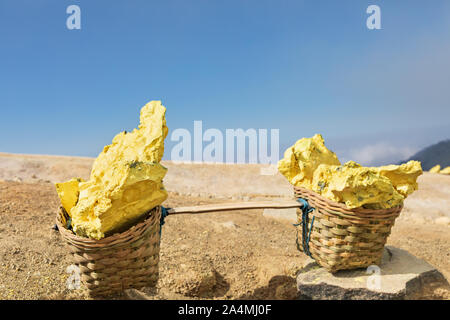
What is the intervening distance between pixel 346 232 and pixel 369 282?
2.18ft

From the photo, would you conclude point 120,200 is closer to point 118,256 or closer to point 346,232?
point 118,256

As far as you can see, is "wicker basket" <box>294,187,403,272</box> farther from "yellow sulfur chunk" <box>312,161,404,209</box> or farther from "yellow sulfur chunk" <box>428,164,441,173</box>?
"yellow sulfur chunk" <box>428,164,441,173</box>

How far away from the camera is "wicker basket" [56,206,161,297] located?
9.68 ft

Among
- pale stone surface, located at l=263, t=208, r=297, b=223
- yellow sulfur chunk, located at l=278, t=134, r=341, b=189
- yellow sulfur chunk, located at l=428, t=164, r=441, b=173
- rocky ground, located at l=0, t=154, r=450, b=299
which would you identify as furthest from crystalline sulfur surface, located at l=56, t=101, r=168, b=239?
yellow sulfur chunk, located at l=428, t=164, r=441, b=173

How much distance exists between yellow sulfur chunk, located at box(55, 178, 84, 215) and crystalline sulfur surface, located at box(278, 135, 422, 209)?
219cm

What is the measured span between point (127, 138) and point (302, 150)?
1.91 m

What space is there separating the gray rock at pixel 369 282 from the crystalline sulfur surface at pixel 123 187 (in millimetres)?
1940

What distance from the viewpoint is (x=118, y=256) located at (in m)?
3.06

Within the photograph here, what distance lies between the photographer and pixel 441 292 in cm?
404

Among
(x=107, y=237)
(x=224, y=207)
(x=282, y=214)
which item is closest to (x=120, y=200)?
(x=107, y=237)

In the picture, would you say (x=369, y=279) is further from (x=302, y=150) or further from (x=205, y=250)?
(x=205, y=250)

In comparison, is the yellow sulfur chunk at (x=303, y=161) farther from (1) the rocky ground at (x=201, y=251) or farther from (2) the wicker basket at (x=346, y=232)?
(1) the rocky ground at (x=201, y=251)

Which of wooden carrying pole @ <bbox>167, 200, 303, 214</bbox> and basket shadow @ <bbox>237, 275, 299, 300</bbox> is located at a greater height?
wooden carrying pole @ <bbox>167, 200, 303, 214</bbox>

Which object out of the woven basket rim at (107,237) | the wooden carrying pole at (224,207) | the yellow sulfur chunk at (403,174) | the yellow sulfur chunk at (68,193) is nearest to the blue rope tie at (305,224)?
the wooden carrying pole at (224,207)
